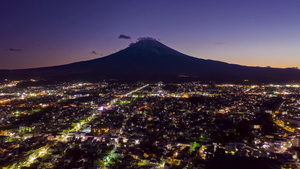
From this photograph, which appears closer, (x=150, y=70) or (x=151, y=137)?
(x=151, y=137)

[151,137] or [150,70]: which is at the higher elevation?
[150,70]

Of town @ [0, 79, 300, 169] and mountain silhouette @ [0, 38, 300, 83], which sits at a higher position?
mountain silhouette @ [0, 38, 300, 83]

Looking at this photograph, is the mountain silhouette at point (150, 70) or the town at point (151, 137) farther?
the mountain silhouette at point (150, 70)

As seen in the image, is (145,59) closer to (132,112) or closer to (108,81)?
(108,81)

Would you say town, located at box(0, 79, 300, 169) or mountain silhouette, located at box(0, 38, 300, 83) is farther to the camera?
mountain silhouette, located at box(0, 38, 300, 83)

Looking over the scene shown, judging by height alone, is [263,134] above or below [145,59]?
below

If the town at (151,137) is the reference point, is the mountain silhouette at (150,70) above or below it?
above

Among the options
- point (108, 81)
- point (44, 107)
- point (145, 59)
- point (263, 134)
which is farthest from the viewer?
point (145, 59)

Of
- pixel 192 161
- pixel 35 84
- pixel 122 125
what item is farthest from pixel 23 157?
pixel 35 84
